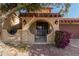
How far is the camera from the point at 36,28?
1911cm

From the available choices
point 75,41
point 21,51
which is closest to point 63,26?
point 75,41

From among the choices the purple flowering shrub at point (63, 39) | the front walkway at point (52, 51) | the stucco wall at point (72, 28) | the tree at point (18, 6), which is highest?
the tree at point (18, 6)

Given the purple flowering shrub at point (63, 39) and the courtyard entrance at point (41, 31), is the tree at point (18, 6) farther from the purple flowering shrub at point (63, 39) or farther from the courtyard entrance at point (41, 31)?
the courtyard entrance at point (41, 31)

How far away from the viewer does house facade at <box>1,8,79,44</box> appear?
18.2 metres

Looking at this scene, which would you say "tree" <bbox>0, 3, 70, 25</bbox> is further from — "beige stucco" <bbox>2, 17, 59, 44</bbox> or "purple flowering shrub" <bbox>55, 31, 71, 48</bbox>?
"beige stucco" <bbox>2, 17, 59, 44</bbox>

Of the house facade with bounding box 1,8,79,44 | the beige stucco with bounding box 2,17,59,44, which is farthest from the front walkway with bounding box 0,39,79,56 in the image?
the beige stucco with bounding box 2,17,59,44

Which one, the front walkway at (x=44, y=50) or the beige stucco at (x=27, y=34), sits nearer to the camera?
the front walkway at (x=44, y=50)

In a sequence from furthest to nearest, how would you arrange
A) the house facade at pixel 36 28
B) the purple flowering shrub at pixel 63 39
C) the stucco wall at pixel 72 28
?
the house facade at pixel 36 28, the stucco wall at pixel 72 28, the purple flowering shrub at pixel 63 39

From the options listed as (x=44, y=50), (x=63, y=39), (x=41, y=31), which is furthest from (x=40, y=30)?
(x=44, y=50)

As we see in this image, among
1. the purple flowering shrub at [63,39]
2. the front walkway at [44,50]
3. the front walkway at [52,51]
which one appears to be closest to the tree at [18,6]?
the purple flowering shrub at [63,39]

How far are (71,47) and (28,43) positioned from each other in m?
3.87

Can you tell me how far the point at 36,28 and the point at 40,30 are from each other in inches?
22.8

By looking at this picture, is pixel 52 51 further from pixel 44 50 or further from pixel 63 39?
pixel 63 39

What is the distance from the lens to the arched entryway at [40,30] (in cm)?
1834
